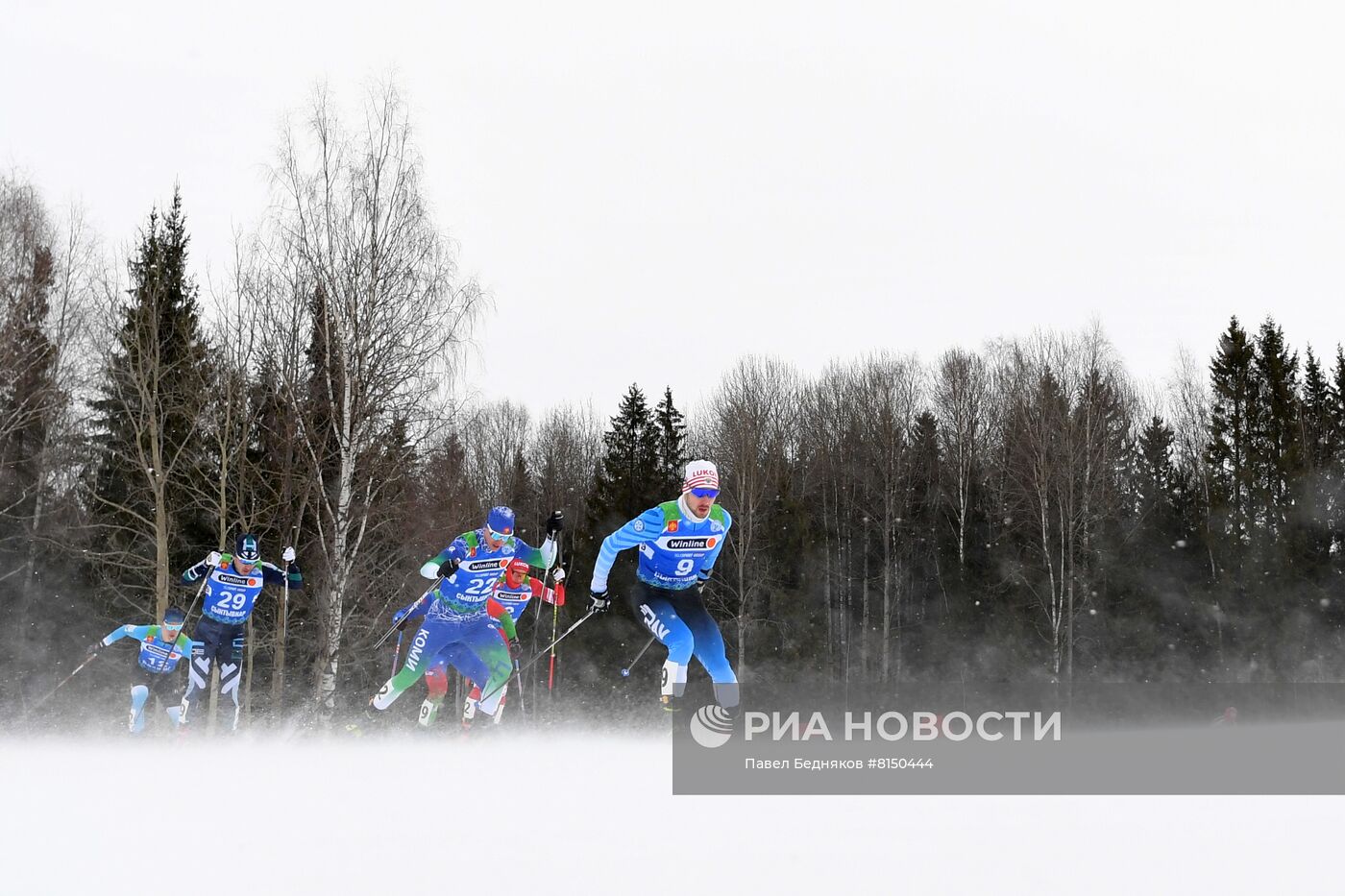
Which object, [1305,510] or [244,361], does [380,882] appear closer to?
[244,361]

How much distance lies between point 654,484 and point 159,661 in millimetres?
20502

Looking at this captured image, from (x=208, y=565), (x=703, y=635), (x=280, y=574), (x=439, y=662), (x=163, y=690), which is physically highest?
(x=208, y=565)

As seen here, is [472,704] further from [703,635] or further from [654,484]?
[654,484]

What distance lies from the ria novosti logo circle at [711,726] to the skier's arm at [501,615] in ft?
11.4

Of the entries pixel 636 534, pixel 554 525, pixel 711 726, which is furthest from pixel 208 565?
pixel 711 726

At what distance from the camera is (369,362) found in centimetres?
1501

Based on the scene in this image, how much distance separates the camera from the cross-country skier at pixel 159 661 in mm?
11398

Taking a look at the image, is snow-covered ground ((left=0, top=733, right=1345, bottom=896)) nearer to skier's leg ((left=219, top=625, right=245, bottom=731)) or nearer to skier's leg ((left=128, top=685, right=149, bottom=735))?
skier's leg ((left=128, top=685, right=149, bottom=735))

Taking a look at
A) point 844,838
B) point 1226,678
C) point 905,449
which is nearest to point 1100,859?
point 844,838

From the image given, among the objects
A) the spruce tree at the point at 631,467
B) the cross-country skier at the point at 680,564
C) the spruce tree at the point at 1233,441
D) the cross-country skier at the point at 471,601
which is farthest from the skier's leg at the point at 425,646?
the spruce tree at the point at 1233,441

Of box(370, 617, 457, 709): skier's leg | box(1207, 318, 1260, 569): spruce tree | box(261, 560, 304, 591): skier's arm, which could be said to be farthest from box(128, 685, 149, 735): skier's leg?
box(1207, 318, 1260, 569): spruce tree

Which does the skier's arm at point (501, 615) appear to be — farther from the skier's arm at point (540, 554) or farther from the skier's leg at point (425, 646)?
the skier's arm at point (540, 554)

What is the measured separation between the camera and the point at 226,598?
38.7 ft

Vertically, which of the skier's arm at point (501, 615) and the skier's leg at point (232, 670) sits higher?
the skier's arm at point (501, 615)
